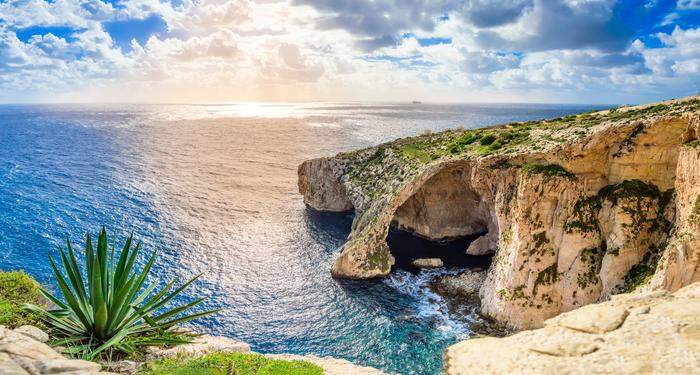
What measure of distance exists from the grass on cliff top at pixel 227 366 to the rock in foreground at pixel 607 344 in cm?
809

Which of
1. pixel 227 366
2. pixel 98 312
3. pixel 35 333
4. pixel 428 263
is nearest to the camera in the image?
pixel 35 333

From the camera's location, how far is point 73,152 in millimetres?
118125

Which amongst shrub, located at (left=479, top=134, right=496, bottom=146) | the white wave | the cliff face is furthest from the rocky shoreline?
shrub, located at (left=479, top=134, right=496, bottom=146)

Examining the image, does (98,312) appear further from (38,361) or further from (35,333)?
(38,361)

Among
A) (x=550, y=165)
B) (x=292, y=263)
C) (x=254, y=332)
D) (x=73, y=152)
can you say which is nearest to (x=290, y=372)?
A: (x=254, y=332)

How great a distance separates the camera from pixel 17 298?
1875cm

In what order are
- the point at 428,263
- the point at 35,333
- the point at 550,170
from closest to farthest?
the point at 35,333 → the point at 550,170 → the point at 428,263

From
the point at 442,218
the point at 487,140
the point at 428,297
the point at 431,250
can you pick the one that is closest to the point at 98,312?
the point at 428,297

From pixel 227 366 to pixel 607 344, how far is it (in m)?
13.3

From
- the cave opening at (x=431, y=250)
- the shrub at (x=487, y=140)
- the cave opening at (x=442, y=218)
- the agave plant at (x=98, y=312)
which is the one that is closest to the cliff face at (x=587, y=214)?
the shrub at (x=487, y=140)

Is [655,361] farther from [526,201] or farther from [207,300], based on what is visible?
[207,300]

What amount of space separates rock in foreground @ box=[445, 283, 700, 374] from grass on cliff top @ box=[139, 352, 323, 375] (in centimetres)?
809

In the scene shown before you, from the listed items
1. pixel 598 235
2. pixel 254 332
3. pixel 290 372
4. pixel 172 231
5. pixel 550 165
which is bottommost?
pixel 254 332

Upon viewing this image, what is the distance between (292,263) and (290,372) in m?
33.1
